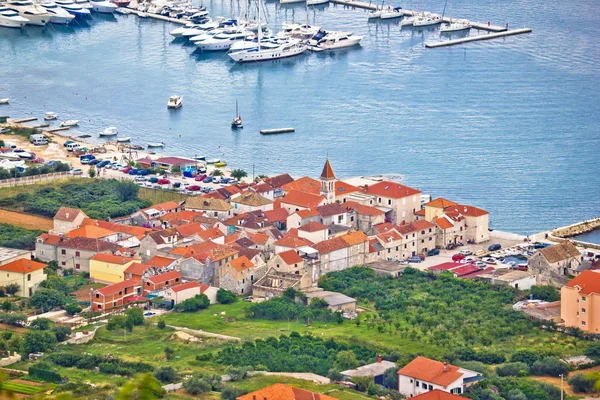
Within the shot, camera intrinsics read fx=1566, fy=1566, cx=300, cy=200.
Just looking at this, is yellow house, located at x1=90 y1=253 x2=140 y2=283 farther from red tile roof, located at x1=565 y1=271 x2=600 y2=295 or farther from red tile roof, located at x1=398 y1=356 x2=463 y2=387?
red tile roof, located at x1=565 y1=271 x2=600 y2=295

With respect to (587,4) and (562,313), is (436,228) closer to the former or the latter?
(562,313)

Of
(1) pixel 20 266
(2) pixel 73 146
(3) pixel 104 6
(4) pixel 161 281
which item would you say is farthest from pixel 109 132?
(3) pixel 104 6

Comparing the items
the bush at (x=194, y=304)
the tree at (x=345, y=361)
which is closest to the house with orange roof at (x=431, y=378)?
the tree at (x=345, y=361)

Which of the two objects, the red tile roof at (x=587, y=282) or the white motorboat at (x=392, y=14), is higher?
the white motorboat at (x=392, y=14)

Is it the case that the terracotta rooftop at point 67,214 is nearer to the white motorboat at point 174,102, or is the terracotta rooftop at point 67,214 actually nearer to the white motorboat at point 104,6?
the white motorboat at point 174,102

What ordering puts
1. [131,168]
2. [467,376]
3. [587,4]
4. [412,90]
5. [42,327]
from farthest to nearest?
[587,4]
[412,90]
[131,168]
[42,327]
[467,376]

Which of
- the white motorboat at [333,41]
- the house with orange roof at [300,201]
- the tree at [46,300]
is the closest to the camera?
the tree at [46,300]

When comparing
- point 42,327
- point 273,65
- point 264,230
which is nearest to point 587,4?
point 273,65
